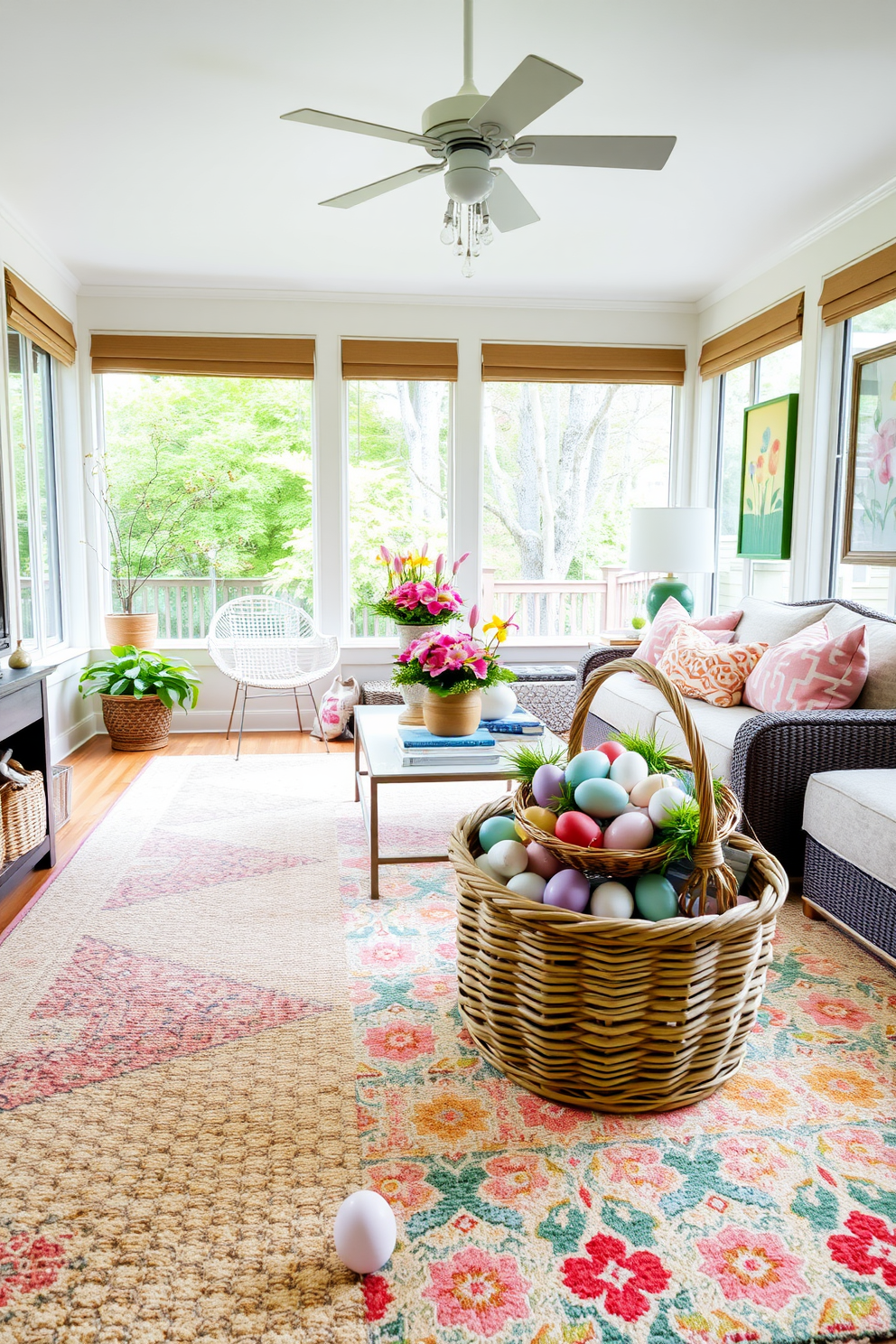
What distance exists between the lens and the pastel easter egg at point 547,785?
182 cm

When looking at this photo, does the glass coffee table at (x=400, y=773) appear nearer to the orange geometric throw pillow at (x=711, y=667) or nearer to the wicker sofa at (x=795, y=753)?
the wicker sofa at (x=795, y=753)

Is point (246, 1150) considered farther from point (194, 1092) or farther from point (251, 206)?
point (251, 206)

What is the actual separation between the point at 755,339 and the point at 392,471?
2.16 meters

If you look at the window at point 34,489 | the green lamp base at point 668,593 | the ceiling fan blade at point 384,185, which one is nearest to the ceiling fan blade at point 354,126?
the ceiling fan blade at point 384,185

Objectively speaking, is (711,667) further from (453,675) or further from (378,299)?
(378,299)

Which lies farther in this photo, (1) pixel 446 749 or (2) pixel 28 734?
(2) pixel 28 734

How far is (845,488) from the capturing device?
3975 millimetres

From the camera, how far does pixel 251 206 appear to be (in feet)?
12.9

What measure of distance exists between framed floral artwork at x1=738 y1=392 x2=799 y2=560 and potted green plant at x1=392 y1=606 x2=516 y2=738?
2159 mm

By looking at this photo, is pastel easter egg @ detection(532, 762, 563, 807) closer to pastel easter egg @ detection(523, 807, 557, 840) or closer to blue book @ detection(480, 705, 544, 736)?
pastel easter egg @ detection(523, 807, 557, 840)

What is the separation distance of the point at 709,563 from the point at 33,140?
346 cm

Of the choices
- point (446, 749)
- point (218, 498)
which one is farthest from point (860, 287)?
point (218, 498)

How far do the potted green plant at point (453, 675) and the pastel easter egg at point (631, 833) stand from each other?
3.91 ft

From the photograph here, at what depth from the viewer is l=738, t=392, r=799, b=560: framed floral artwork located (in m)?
4.41
